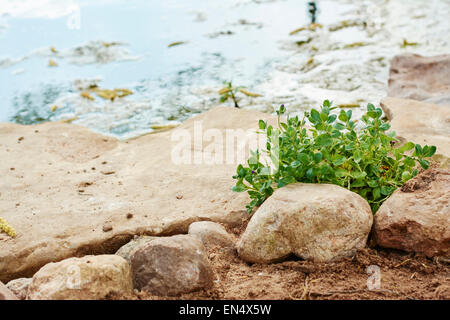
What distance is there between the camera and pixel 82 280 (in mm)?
2213

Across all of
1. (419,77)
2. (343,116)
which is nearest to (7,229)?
(343,116)

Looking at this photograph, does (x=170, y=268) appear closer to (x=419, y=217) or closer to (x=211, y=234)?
(x=211, y=234)

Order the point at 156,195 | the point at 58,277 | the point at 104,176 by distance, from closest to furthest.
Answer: the point at 58,277 < the point at 156,195 < the point at 104,176

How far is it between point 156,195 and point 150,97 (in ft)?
10.5

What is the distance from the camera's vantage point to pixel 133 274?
2432 millimetres

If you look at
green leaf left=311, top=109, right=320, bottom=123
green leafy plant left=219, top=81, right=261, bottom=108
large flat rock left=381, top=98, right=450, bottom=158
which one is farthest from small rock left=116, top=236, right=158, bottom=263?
green leafy plant left=219, top=81, right=261, bottom=108

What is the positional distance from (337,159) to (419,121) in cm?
208

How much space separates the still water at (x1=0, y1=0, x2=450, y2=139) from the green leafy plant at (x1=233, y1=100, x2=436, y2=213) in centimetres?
286

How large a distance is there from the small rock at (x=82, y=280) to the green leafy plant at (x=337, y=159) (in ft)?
3.24

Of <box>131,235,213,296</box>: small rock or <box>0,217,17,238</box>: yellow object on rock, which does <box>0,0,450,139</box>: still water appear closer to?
<box>0,217,17,238</box>: yellow object on rock

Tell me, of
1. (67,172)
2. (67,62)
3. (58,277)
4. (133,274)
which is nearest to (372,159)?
(133,274)

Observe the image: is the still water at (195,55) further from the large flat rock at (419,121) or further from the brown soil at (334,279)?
the brown soil at (334,279)

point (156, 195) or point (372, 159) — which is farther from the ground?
point (372, 159)

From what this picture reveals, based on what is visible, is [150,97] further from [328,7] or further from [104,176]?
[328,7]
